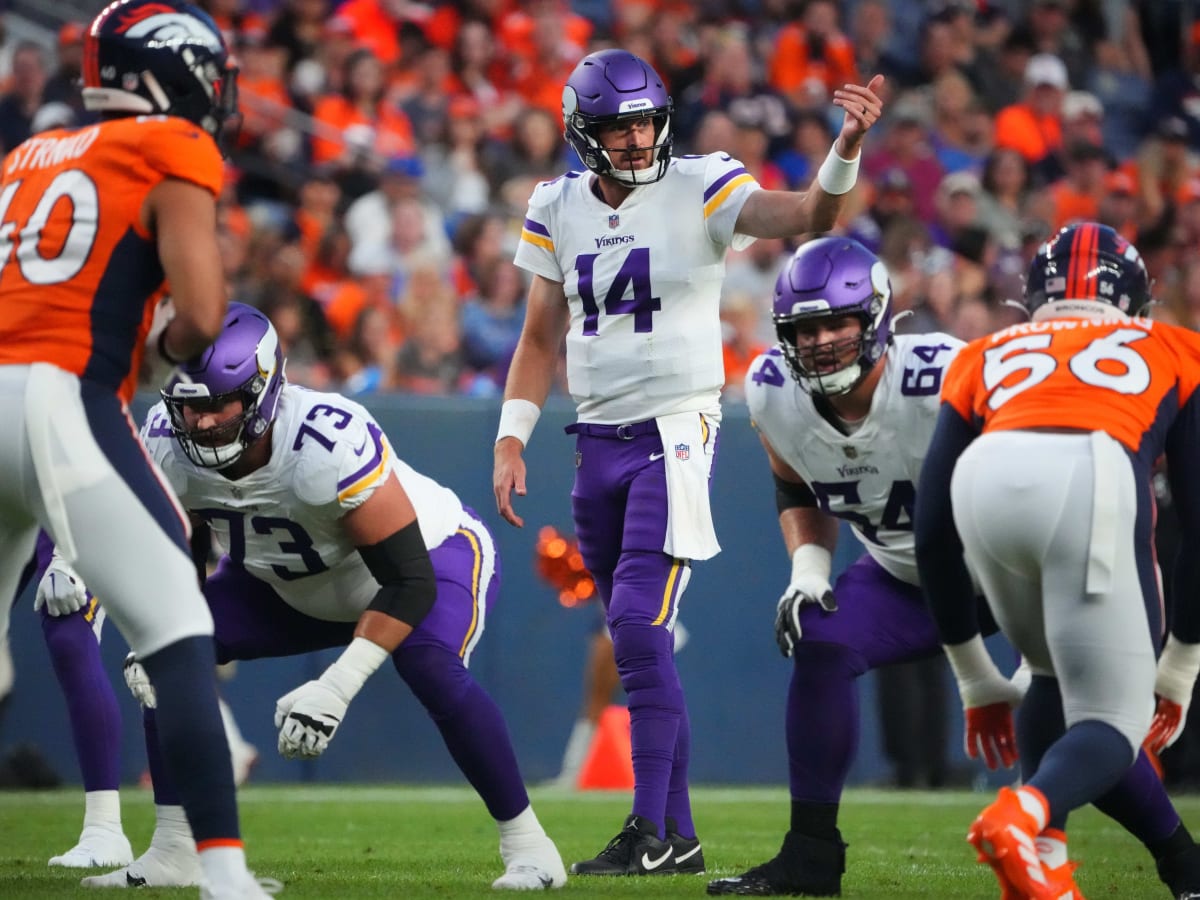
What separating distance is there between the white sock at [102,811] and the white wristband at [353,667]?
1424 millimetres

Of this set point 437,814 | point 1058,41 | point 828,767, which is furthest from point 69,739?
point 1058,41

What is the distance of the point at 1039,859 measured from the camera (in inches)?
141

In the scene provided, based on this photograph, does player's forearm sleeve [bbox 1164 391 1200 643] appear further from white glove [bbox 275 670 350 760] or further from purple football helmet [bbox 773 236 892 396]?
white glove [bbox 275 670 350 760]

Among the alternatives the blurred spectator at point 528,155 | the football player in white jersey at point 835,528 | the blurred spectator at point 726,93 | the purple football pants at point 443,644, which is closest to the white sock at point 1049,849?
the football player in white jersey at point 835,528

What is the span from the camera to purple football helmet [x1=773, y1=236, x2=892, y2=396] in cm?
441

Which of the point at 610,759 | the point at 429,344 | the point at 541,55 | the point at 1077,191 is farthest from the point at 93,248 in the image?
the point at 1077,191

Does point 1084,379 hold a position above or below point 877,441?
above

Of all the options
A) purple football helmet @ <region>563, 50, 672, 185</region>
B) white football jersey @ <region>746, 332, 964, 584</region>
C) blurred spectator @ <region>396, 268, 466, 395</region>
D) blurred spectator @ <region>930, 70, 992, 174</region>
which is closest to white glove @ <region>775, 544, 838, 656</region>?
white football jersey @ <region>746, 332, 964, 584</region>

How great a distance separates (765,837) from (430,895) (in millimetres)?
2340

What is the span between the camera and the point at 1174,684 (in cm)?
398

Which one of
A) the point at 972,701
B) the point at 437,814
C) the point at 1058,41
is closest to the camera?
the point at 972,701

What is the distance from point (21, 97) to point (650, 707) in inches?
261

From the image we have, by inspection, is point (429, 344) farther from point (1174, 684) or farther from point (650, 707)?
point (1174, 684)

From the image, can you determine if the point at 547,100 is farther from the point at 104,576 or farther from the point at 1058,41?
the point at 104,576
